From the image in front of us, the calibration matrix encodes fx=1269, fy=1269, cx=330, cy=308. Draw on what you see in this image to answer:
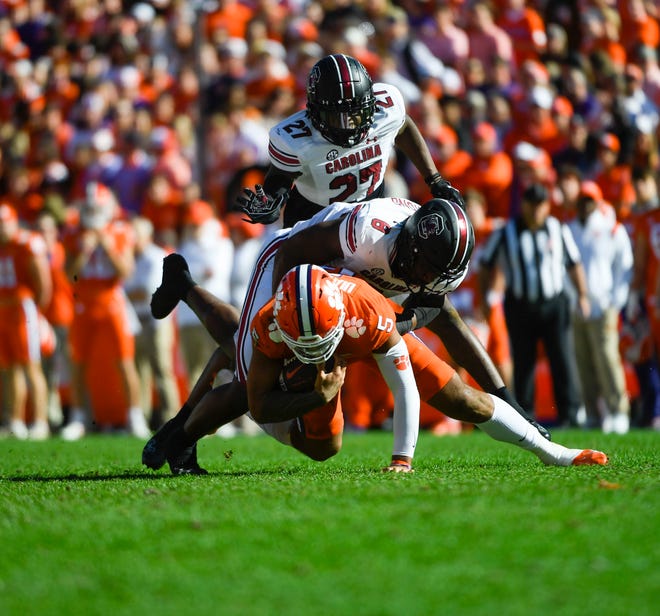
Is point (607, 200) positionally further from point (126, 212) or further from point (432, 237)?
point (432, 237)

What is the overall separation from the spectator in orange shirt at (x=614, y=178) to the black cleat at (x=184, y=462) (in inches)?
245

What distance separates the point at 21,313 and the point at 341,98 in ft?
19.8

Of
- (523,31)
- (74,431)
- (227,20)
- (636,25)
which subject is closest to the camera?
(74,431)

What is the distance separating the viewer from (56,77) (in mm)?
15742

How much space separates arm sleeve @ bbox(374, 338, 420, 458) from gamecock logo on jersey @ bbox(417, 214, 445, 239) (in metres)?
0.50

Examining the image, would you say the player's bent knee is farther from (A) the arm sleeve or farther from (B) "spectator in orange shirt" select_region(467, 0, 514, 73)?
(B) "spectator in orange shirt" select_region(467, 0, 514, 73)

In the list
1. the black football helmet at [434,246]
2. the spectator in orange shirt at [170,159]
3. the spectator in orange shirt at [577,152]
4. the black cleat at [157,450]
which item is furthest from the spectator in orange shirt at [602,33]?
the black cleat at [157,450]

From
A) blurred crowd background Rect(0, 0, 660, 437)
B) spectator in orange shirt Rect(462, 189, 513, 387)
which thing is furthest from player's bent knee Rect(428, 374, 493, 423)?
blurred crowd background Rect(0, 0, 660, 437)

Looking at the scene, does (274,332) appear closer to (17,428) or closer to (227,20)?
(17,428)

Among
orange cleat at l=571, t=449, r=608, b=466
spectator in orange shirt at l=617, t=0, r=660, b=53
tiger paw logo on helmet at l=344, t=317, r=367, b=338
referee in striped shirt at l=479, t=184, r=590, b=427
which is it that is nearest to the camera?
tiger paw logo on helmet at l=344, t=317, r=367, b=338

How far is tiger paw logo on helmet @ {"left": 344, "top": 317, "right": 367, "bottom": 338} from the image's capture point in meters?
5.46

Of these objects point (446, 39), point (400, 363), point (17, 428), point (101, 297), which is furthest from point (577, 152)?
point (400, 363)

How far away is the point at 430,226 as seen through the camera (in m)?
5.74

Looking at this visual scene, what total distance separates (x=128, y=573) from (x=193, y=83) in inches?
442
